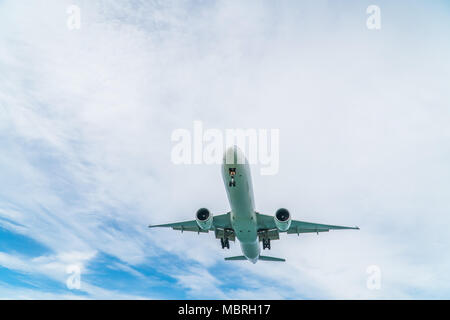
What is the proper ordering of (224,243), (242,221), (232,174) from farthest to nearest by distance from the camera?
(224,243) < (242,221) < (232,174)

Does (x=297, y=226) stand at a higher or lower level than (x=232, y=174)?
lower

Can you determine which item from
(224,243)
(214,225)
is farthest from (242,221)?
(224,243)

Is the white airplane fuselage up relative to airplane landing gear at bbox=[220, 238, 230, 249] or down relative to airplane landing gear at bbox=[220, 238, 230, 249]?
up

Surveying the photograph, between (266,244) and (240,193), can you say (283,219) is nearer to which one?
(240,193)

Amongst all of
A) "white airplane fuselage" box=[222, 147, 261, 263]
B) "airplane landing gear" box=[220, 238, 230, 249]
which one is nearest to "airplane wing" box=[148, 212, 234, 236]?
"airplane landing gear" box=[220, 238, 230, 249]

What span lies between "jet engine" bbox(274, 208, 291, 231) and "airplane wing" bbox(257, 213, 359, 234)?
311cm

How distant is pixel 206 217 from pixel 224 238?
7.32 metres

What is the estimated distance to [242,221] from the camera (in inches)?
1187

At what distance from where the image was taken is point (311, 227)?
35438mm

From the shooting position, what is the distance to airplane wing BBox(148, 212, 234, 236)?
33.8 meters

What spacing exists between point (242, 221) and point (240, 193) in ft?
12.7

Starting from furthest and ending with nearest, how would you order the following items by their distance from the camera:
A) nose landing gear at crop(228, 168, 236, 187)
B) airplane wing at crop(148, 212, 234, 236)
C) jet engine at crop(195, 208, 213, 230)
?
airplane wing at crop(148, 212, 234, 236) < jet engine at crop(195, 208, 213, 230) < nose landing gear at crop(228, 168, 236, 187)

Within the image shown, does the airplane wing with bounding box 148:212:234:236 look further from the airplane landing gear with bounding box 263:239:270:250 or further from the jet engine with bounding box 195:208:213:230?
the airplane landing gear with bounding box 263:239:270:250
